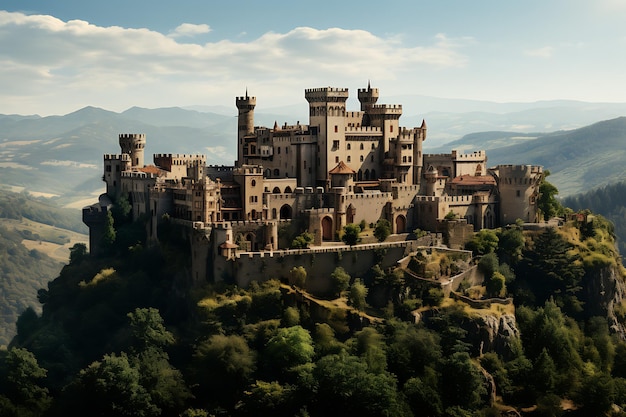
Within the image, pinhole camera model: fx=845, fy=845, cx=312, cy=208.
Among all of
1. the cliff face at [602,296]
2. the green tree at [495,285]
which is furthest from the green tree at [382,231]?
the cliff face at [602,296]

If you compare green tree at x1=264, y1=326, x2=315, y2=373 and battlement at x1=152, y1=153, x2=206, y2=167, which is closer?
green tree at x1=264, y1=326, x2=315, y2=373

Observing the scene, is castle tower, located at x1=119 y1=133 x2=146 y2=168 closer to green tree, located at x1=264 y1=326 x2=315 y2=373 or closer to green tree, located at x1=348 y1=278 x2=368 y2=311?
green tree, located at x1=348 y1=278 x2=368 y2=311

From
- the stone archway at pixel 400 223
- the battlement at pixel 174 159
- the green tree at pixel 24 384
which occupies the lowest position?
the green tree at pixel 24 384

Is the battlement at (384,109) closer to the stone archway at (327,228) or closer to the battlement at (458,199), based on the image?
→ the battlement at (458,199)

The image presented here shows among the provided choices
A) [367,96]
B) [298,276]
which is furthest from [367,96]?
[298,276]

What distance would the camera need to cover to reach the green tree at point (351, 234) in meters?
80.9

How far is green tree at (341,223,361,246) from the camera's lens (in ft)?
266

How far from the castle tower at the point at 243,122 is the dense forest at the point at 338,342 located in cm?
1622

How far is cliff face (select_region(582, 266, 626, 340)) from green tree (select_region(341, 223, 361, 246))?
84.6ft

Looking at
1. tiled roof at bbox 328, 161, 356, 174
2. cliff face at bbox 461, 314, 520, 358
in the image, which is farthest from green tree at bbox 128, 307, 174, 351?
cliff face at bbox 461, 314, 520, 358

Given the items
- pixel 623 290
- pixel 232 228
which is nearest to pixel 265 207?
pixel 232 228

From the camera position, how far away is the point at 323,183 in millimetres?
89375

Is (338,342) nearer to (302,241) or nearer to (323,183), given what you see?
(302,241)

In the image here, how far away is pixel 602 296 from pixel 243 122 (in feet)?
144
